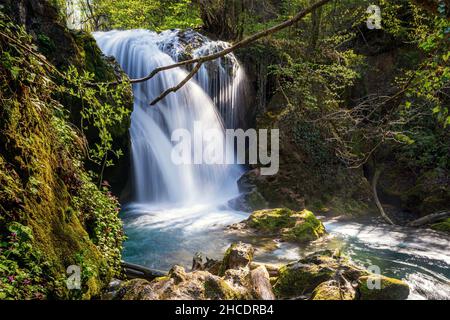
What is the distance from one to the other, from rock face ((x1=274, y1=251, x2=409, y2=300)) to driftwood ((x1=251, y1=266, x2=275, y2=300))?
390 mm

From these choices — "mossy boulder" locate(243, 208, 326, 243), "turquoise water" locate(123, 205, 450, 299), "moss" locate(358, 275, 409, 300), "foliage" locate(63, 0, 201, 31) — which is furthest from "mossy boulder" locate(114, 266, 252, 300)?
"foliage" locate(63, 0, 201, 31)

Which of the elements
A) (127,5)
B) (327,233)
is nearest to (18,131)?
(327,233)

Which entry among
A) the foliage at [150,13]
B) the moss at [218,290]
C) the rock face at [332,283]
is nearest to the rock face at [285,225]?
the rock face at [332,283]

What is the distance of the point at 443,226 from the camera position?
28.7 feet

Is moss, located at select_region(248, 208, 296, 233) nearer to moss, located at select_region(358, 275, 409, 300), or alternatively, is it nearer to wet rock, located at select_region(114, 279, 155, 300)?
moss, located at select_region(358, 275, 409, 300)

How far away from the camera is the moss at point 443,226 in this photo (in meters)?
8.66

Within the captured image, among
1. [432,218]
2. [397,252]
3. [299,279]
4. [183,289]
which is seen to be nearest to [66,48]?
[183,289]

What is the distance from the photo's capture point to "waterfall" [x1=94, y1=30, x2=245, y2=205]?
1105 centimetres

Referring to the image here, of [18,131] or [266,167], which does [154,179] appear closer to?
[266,167]

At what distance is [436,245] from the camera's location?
25.1ft

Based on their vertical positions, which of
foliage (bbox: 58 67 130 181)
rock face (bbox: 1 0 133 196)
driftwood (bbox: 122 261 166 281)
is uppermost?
rock face (bbox: 1 0 133 196)

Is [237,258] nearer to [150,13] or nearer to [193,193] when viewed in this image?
[193,193]

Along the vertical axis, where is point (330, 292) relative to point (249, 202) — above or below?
above

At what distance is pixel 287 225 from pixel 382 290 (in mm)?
3833
